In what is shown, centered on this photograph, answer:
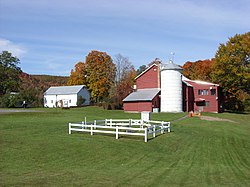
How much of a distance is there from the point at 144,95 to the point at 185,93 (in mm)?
7738

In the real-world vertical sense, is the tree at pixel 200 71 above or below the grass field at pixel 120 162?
above

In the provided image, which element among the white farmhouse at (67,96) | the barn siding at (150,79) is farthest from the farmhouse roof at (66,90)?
the barn siding at (150,79)

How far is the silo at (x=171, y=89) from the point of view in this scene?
51812 millimetres

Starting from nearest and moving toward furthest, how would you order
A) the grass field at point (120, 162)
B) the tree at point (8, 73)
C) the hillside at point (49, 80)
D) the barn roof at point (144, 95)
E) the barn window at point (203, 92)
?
the grass field at point (120, 162) → the barn roof at point (144, 95) → the barn window at point (203, 92) → the tree at point (8, 73) → the hillside at point (49, 80)

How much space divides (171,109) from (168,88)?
365cm

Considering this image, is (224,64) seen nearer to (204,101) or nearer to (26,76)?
(204,101)

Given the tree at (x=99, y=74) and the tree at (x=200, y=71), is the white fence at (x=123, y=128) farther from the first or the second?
the tree at (x=200, y=71)

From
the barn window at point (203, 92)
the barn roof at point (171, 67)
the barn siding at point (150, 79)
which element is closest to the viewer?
the barn roof at point (171, 67)

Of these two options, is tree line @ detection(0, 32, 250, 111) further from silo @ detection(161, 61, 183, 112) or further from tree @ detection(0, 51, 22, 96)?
silo @ detection(161, 61, 183, 112)

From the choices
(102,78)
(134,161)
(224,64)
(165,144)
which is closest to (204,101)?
(224,64)

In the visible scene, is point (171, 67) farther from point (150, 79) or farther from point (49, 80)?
point (49, 80)

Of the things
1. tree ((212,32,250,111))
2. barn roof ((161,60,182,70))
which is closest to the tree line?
tree ((212,32,250,111))

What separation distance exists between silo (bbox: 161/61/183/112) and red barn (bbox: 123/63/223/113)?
1299 mm

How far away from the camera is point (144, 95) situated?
178 ft
